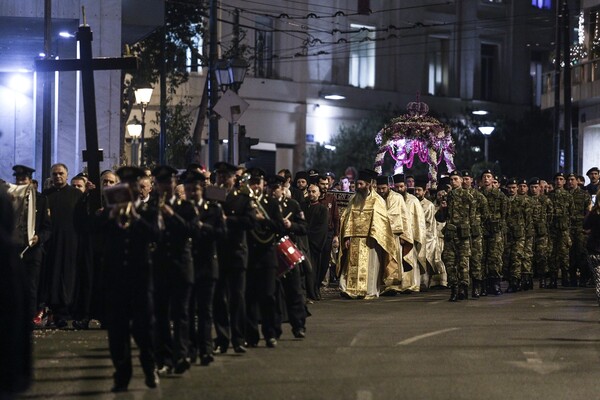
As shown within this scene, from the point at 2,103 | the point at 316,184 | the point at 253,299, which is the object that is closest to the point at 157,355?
the point at 253,299

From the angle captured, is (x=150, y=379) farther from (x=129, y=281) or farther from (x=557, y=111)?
(x=557, y=111)

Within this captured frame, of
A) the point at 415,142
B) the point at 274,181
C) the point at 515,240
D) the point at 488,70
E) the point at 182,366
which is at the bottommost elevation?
the point at 182,366

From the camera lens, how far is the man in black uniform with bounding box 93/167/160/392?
1284 cm

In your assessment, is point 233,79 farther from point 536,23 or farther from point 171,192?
point 536,23

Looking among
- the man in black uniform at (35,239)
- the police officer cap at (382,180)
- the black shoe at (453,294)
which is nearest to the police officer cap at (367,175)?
the police officer cap at (382,180)

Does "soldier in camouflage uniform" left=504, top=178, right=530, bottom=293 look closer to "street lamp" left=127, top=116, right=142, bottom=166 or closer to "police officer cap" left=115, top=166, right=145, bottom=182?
"police officer cap" left=115, top=166, right=145, bottom=182

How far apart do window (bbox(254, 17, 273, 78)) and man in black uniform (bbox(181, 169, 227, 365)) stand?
35.7 metres

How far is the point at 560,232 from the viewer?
28.0m

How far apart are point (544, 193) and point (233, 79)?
6.72 m

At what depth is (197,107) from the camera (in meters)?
50.4

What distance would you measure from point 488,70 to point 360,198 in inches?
1416

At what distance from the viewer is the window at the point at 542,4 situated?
60.1 m

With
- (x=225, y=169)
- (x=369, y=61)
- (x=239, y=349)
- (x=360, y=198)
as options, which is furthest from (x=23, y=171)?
(x=369, y=61)

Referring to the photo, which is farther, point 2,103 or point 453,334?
point 2,103
